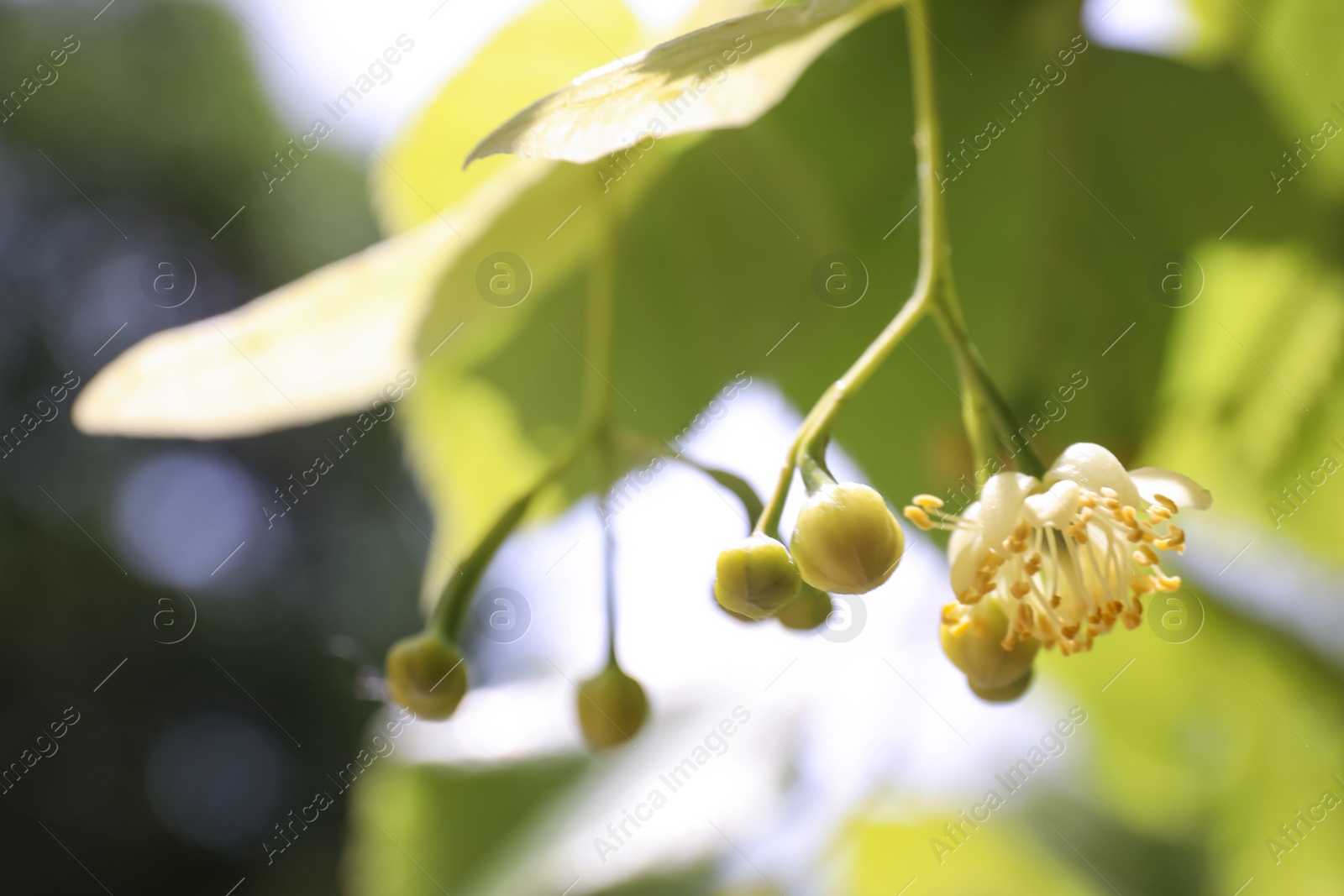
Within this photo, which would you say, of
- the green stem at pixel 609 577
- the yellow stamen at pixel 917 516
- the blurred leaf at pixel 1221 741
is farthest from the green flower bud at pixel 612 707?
the blurred leaf at pixel 1221 741

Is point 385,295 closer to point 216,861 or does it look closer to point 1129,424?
Answer: point 1129,424

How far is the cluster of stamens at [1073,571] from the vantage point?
22 centimetres

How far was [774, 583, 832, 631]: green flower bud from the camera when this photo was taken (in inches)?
9.0

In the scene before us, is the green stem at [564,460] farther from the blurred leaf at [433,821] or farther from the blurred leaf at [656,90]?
the blurred leaf at [433,821]

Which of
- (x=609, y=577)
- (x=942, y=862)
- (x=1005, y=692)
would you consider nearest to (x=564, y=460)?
(x=609, y=577)

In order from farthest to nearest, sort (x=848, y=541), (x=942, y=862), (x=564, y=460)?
(x=942, y=862) < (x=564, y=460) < (x=848, y=541)

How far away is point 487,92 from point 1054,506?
271mm

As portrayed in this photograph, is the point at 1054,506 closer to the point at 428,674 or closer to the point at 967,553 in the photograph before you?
the point at 967,553

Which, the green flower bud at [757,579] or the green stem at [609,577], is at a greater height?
the green flower bud at [757,579]

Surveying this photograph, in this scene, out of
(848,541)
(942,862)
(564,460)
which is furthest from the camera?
(942,862)

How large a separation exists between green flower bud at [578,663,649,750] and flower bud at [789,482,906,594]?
103 mm

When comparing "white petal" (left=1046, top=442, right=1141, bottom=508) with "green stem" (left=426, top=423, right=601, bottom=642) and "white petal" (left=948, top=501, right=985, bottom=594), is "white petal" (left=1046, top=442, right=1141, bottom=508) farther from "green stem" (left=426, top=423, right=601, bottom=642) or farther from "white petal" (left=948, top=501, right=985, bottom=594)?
"green stem" (left=426, top=423, right=601, bottom=642)

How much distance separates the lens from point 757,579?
0.19 meters

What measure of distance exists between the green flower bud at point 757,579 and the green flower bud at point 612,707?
3.7 inches
